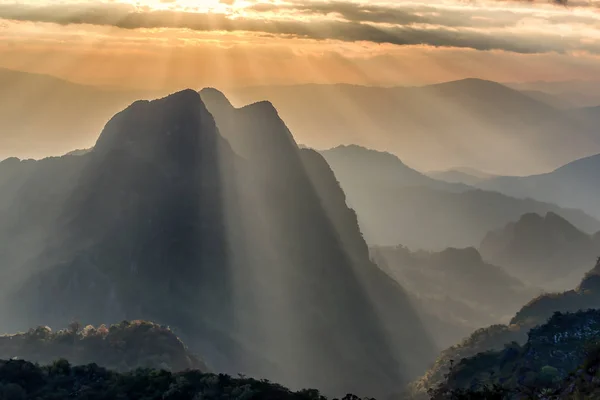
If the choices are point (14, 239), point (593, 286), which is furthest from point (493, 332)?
point (14, 239)

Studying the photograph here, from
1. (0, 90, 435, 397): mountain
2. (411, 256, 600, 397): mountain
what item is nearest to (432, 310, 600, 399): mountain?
(411, 256, 600, 397): mountain

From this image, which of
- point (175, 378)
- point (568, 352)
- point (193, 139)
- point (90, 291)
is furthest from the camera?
point (193, 139)

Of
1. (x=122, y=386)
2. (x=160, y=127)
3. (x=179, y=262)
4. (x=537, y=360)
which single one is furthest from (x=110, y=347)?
(x=160, y=127)

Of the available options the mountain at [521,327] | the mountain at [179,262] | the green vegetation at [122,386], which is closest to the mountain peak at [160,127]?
the mountain at [179,262]

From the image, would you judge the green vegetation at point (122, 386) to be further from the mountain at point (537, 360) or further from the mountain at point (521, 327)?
the mountain at point (521, 327)

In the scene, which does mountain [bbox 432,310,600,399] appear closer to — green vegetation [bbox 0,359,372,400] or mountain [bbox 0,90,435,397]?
green vegetation [bbox 0,359,372,400]

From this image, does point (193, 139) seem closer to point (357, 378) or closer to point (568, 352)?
point (357, 378)

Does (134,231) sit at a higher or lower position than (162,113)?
lower
